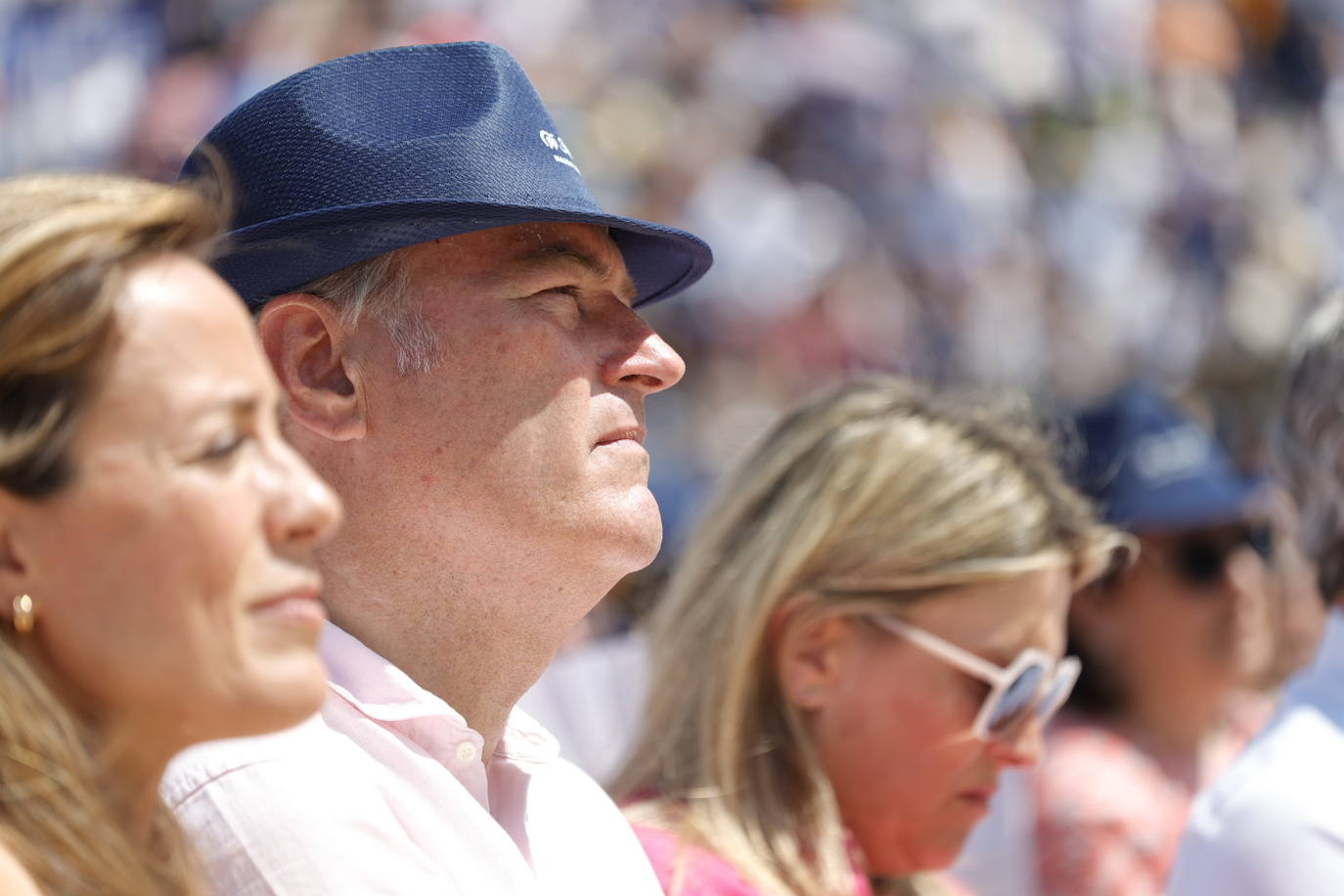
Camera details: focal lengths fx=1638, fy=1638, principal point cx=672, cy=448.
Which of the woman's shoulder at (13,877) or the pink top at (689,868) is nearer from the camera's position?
the woman's shoulder at (13,877)

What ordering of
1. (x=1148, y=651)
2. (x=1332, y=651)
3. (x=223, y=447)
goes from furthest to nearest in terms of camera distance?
(x=1148, y=651), (x=1332, y=651), (x=223, y=447)

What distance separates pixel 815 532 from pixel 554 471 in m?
0.90

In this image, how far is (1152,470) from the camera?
437 cm

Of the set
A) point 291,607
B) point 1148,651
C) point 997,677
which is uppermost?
point 291,607

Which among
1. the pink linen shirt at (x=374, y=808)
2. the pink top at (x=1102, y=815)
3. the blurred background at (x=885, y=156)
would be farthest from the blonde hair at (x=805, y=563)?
the blurred background at (x=885, y=156)

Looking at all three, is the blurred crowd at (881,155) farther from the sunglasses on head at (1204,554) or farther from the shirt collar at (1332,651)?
the shirt collar at (1332,651)

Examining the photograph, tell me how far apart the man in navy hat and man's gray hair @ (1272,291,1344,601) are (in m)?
1.42

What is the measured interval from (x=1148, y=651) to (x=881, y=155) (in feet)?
17.9

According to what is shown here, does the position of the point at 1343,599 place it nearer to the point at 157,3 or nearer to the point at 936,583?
the point at 936,583

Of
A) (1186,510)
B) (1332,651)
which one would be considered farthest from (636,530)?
(1186,510)

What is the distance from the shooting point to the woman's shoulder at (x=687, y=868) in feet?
7.98

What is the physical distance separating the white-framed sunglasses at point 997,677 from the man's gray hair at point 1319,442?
535 mm

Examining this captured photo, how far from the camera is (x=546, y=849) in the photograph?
6.79ft

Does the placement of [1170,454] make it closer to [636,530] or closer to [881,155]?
[636,530]
